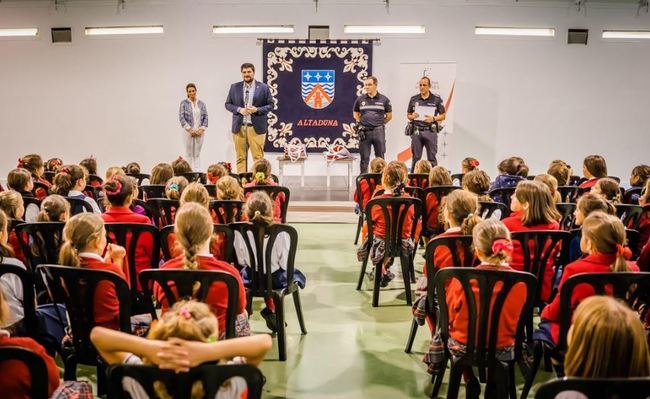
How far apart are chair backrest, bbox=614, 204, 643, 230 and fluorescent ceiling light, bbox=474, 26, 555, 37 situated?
286 inches

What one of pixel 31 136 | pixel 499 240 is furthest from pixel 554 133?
pixel 31 136

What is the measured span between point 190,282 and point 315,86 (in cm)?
822

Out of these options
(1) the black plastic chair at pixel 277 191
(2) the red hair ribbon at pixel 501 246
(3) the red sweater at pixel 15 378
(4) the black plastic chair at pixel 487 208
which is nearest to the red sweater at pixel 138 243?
(1) the black plastic chair at pixel 277 191

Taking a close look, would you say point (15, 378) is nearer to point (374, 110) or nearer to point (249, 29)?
point (374, 110)

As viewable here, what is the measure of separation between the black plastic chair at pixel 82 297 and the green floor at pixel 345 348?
0.68m

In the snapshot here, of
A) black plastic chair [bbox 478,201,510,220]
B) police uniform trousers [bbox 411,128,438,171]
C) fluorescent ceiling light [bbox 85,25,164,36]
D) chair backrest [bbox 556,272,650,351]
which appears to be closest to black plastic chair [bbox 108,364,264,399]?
chair backrest [bbox 556,272,650,351]

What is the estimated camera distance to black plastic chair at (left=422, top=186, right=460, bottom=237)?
4675mm

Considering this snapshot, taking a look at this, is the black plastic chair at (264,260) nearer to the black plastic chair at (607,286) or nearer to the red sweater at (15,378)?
the black plastic chair at (607,286)

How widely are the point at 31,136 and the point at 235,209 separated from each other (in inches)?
345

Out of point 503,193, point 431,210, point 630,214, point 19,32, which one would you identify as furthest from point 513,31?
point 19,32

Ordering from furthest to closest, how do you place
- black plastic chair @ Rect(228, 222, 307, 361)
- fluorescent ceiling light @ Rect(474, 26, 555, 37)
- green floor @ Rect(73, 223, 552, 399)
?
fluorescent ceiling light @ Rect(474, 26, 555, 37)
black plastic chair @ Rect(228, 222, 307, 361)
green floor @ Rect(73, 223, 552, 399)

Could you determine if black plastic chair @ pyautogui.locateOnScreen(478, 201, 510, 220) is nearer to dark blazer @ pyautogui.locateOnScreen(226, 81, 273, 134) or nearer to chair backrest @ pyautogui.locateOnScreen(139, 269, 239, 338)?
chair backrest @ pyautogui.locateOnScreen(139, 269, 239, 338)

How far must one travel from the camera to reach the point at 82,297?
7.97 feet

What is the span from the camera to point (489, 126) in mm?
10641
